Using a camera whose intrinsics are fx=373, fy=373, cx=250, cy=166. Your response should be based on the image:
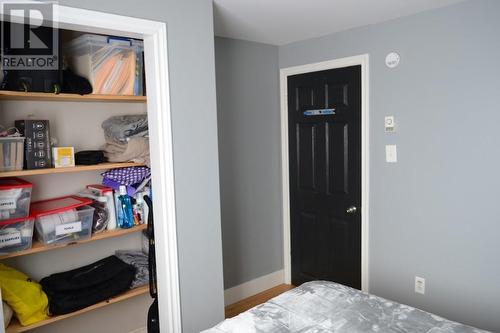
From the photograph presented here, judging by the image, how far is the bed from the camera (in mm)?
1623

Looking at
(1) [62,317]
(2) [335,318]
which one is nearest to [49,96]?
(1) [62,317]

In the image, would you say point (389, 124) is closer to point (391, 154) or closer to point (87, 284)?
point (391, 154)

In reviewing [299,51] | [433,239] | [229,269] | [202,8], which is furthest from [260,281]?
[202,8]

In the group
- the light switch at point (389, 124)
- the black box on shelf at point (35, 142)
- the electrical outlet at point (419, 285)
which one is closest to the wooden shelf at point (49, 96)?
the black box on shelf at point (35, 142)

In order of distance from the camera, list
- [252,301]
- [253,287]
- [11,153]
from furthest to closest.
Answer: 1. [253,287]
2. [252,301]
3. [11,153]

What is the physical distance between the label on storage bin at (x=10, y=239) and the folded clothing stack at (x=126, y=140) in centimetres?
72

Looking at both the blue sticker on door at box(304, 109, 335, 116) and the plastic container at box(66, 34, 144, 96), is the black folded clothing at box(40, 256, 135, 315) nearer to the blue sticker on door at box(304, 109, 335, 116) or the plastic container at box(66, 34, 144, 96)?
the plastic container at box(66, 34, 144, 96)

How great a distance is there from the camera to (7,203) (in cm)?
208

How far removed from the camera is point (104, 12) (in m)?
1.90

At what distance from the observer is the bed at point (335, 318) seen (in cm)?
162

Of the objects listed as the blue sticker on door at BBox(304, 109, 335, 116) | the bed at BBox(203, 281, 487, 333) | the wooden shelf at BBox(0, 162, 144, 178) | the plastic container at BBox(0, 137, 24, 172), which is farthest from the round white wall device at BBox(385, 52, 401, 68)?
the plastic container at BBox(0, 137, 24, 172)

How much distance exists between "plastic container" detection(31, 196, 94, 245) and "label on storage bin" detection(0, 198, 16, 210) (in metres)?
0.13

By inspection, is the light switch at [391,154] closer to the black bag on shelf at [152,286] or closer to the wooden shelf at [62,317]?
the black bag on shelf at [152,286]

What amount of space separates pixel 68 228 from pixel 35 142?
21.7 inches
